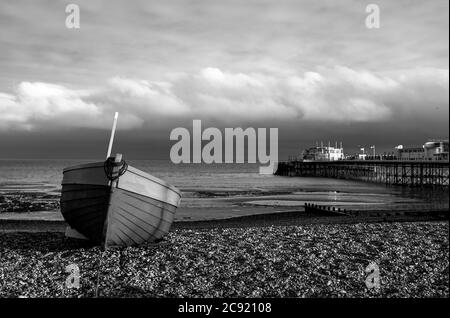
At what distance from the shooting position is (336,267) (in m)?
10.2

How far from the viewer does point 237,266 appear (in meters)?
10.3

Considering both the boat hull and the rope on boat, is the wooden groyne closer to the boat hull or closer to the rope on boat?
the boat hull

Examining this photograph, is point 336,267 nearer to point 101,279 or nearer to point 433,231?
point 101,279

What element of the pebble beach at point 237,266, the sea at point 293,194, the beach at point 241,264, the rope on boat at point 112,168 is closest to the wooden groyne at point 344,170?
the sea at point 293,194

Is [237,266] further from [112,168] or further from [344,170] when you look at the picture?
[344,170]

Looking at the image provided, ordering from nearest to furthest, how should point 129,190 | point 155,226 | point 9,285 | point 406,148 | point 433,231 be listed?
point 9,285, point 129,190, point 155,226, point 433,231, point 406,148

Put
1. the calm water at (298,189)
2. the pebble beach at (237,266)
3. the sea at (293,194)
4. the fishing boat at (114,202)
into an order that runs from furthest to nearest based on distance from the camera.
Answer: the calm water at (298,189) → the sea at (293,194) → the fishing boat at (114,202) → the pebble beach at (237,266)

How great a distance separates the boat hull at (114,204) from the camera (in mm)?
11484

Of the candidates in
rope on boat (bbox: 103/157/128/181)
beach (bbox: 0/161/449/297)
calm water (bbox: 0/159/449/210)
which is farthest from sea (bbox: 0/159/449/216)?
rope on boat (bbox: 103/157/128/181)

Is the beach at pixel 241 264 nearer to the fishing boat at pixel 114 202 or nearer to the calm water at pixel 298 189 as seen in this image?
the fishing boat at pixel 114 202

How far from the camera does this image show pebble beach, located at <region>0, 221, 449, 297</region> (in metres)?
8.76

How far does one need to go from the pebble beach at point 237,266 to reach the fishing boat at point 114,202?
468 millimetres
